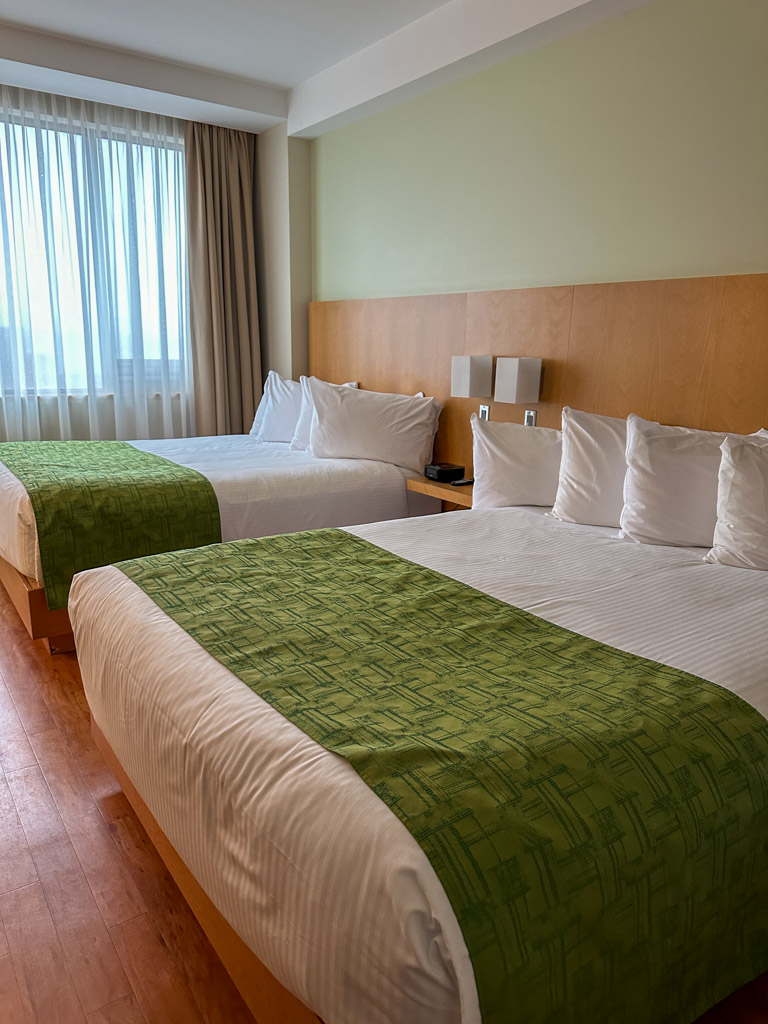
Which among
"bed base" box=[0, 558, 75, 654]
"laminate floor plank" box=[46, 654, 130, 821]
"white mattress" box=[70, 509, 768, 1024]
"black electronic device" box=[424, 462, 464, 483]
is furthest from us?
"black electronic device" box=[424, 462, 464, 483]

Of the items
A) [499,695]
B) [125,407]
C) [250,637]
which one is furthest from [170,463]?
[499,695]

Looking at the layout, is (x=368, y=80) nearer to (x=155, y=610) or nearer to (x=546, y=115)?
(x=546, y=115)

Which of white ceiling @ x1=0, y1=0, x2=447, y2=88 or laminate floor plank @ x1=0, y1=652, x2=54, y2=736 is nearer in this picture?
laminate floor plank @ x1=0, y1=652, x2=54, y2=736

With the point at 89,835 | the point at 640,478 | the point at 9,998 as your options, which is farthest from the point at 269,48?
the point at 9,998

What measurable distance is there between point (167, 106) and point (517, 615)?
397 cm

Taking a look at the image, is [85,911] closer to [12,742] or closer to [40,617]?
[12,742]

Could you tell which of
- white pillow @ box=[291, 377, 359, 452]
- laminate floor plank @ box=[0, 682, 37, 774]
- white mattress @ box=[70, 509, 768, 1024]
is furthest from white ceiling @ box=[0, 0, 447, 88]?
laminate floor plank @ box=[0, 682, 37, 774]

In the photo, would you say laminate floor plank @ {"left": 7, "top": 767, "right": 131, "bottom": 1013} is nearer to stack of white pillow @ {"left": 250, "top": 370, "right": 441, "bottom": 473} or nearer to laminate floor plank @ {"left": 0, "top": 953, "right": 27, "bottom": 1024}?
laminate floor plank @ {"left": 0, "top": 953, "right": 27, "bottom": 1024}

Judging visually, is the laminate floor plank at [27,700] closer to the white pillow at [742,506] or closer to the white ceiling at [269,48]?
the white pillow at [742,506]

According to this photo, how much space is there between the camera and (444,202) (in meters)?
3.56

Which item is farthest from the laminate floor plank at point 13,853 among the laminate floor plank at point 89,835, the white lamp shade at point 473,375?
the white lamp shade at point 473,375

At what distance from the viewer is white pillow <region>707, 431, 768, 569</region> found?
2.03 meters

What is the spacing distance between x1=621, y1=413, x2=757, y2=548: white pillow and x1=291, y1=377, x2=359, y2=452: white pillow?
2111mm

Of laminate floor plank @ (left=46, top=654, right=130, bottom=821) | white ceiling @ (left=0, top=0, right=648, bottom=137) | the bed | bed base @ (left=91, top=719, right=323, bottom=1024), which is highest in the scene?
white ceiling @ (left=0, top=0, right=648, bottom=137)
